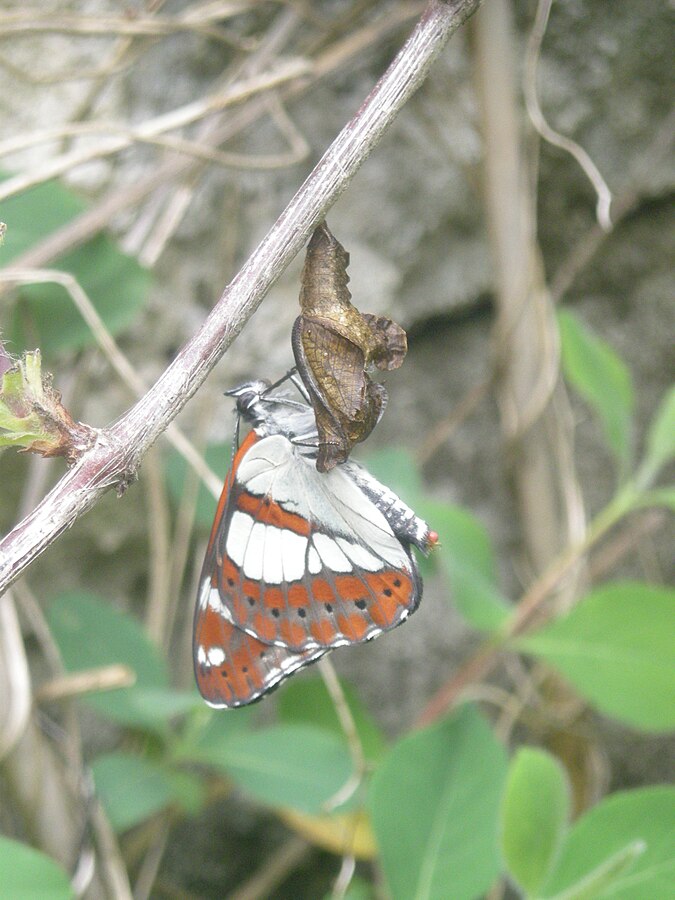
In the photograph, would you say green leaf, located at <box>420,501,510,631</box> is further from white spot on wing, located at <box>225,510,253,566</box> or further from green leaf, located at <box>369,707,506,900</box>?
white spot on wing, located at <box>225,510,253,566</box>

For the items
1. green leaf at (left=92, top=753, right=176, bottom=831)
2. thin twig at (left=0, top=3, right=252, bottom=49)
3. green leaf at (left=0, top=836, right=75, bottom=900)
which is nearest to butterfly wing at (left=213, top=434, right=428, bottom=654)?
green leaf at (left=0, top=836, right=75, bottom=900)

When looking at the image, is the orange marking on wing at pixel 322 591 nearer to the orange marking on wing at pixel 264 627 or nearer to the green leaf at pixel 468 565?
the orange marking on wing at pixel 264 627

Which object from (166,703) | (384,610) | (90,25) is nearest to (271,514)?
(384,610)

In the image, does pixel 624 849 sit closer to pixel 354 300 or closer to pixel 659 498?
pixel 659 498

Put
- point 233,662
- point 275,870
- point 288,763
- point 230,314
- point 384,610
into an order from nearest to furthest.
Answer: point 230,314
point 384,610
point 233,662
point 288,763
point 275,870

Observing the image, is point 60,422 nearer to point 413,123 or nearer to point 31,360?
point 31,360

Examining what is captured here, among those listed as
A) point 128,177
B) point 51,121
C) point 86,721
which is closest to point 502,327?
point 128,177

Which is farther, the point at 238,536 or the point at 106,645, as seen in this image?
the point at 106,645
